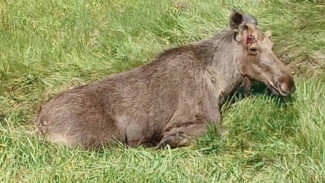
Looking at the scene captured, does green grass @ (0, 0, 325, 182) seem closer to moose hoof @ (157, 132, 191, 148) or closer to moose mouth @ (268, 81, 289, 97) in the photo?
moose mouth @ (268, 81, 289, 97)

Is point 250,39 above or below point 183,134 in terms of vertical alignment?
above

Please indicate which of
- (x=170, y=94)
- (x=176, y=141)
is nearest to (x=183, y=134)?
(x=176, y=141)

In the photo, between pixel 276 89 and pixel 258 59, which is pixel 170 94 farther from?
pixel 276 89

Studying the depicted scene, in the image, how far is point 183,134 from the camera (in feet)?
24.4

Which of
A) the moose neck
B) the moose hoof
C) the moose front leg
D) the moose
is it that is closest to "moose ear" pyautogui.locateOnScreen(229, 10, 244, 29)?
the moose

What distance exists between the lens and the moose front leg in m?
7.32

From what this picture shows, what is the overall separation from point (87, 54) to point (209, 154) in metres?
3.76

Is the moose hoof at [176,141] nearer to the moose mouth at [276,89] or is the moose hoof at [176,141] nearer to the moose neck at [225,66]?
the moose neck at [225,66]

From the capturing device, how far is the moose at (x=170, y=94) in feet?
23.6

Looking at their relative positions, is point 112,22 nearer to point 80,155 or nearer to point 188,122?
point 188,122

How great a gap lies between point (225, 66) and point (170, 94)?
75 centimetres

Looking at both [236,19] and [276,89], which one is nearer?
[276,89]

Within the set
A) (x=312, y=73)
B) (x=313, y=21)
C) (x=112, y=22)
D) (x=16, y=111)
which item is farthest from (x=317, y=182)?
(x=112, y=22)

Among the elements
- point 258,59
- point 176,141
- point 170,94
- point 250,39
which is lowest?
point 176,141
